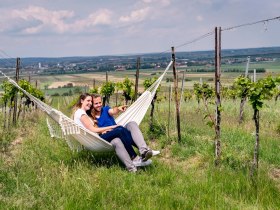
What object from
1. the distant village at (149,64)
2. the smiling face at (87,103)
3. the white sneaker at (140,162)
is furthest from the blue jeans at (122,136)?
the distant village at (149,64)

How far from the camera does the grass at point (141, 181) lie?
3593 millimetres

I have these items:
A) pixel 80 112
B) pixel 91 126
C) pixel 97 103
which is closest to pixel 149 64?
pixel 97 103

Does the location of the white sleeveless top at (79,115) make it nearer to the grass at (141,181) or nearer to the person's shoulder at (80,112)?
the person's shoulder at (80,112)

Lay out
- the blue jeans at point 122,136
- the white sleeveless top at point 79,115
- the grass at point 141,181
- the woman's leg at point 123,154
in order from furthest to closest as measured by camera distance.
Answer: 1. the white sleeveless top at point 79,115
2. the blue jeans at point 122,136
3. the woman's leg at point 123,154
4. the grass at point 141,181

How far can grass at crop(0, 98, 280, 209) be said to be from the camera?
359 centimetres

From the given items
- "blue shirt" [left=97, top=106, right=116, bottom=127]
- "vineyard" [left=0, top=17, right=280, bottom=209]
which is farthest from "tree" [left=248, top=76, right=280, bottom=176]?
"blue shirt" [left=97, top=106, right=116, bottom=127]

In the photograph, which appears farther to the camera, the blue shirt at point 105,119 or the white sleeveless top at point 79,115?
the blue shirt at point 105,119

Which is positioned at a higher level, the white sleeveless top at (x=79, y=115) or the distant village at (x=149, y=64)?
the distant village at (x=149, y=64)

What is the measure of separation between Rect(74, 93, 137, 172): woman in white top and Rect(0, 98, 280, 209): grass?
13 cm

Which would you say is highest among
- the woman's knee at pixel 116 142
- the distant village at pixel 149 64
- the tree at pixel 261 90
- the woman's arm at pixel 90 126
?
the distant village at pixel 149 64

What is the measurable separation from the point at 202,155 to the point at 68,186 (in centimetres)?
213

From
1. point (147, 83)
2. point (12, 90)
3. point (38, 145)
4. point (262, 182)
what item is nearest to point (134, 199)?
point (262, 182)

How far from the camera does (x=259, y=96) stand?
4133mm

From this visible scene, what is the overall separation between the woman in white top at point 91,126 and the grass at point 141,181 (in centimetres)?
13
